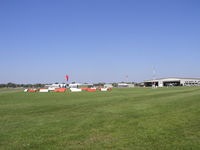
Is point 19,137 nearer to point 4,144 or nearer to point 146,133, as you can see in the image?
point 4,144

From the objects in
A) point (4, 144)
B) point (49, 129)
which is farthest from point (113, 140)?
point (4, 144)

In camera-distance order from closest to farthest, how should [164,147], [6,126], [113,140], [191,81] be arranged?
[164,147]
[113,140]
[6,126]
[191,81]

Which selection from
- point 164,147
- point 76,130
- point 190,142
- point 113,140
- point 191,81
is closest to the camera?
point 164,147

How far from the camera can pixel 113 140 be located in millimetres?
6258

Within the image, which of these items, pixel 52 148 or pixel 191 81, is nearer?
pixel 52 148

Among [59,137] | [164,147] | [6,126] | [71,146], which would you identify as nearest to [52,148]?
[71,146]

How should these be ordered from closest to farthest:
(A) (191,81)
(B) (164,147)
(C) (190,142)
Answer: (B) (164,147) → (C) (190,142) → (A) (191,81)

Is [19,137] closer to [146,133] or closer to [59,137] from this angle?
[59,137]

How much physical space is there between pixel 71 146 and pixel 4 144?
8.12ft

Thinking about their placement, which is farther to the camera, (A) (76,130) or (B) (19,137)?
(A) (76,130)

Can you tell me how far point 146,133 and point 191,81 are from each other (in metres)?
124

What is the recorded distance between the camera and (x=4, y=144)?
621 cm

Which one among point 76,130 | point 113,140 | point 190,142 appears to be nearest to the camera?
point 190,142

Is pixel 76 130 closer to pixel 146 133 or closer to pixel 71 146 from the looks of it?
pixel 71 146
